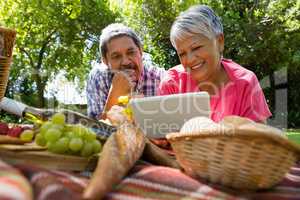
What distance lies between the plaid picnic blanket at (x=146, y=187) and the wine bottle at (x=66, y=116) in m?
0.35

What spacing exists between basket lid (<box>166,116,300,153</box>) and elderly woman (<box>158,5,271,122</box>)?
107 centimetres

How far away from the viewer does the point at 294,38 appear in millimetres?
14062

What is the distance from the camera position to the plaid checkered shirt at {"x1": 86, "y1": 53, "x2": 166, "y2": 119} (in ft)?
9.55

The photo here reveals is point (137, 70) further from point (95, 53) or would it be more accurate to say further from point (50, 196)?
point (95, 53)

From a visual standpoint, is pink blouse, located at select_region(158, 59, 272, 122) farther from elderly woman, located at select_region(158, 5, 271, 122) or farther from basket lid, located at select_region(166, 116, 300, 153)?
basket lid, located at select_region(166, 116, 300, 153)

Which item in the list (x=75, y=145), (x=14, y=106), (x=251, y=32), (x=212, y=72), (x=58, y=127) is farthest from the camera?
(x=251, y=32)

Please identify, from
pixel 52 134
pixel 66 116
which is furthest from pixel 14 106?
pixel 52 134

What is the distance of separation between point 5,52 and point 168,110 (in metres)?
0.92

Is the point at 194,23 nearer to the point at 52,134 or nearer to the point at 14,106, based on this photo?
the point at 14,106

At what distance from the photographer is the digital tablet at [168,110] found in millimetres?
1471

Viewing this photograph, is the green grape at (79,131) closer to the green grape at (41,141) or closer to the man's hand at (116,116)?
the green grape at (41,141)

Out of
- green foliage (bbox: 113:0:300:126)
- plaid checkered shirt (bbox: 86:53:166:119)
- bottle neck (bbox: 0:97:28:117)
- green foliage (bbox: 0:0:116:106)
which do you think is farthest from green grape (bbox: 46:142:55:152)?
green foliage (bbox: 0:0:116:106)

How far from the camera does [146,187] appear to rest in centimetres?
93

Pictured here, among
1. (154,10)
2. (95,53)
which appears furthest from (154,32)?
(95,53)
